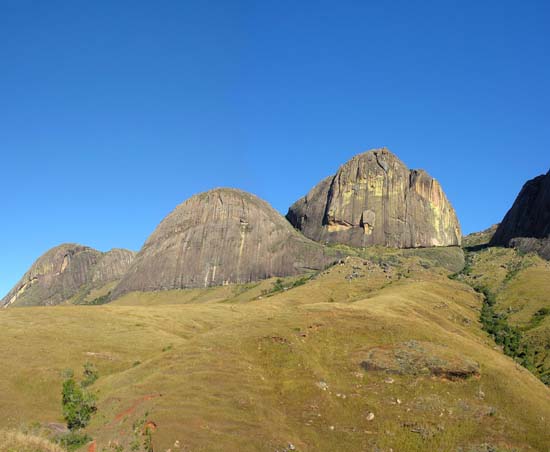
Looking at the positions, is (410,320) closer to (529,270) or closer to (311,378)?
(311,378)

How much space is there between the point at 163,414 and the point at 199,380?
9.00 m

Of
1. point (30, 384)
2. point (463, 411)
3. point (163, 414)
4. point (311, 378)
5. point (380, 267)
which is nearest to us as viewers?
point (163, 414)

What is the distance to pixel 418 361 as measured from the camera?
225 ft

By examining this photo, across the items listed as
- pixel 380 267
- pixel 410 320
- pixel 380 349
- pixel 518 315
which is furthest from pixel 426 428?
pixel 380 267

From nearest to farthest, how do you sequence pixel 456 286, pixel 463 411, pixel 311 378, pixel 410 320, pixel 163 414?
pixel 163 414 → pixel 463 411 → pixel 311 378 → pixel 410 320 → pixel 456 286

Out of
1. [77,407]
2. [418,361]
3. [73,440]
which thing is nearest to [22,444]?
[73,440]

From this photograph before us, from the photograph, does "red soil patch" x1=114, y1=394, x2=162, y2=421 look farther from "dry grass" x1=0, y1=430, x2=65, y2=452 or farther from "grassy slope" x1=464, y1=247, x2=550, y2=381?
"grassy slope" x1=464, y1=247, x2=550, y2=381

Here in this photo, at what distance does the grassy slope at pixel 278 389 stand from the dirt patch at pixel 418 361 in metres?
1.25

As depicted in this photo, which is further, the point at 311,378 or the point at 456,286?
the point at 456,286

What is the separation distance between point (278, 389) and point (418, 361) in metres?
19.1

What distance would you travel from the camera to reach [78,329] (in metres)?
98.1

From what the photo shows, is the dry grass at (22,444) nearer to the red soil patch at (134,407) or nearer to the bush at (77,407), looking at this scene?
the red soil patch at (134,407)

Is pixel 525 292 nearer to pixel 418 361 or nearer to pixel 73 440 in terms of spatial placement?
pixel 418 361

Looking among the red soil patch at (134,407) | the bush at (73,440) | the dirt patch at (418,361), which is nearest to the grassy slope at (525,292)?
the dirt patch at (418,361)
